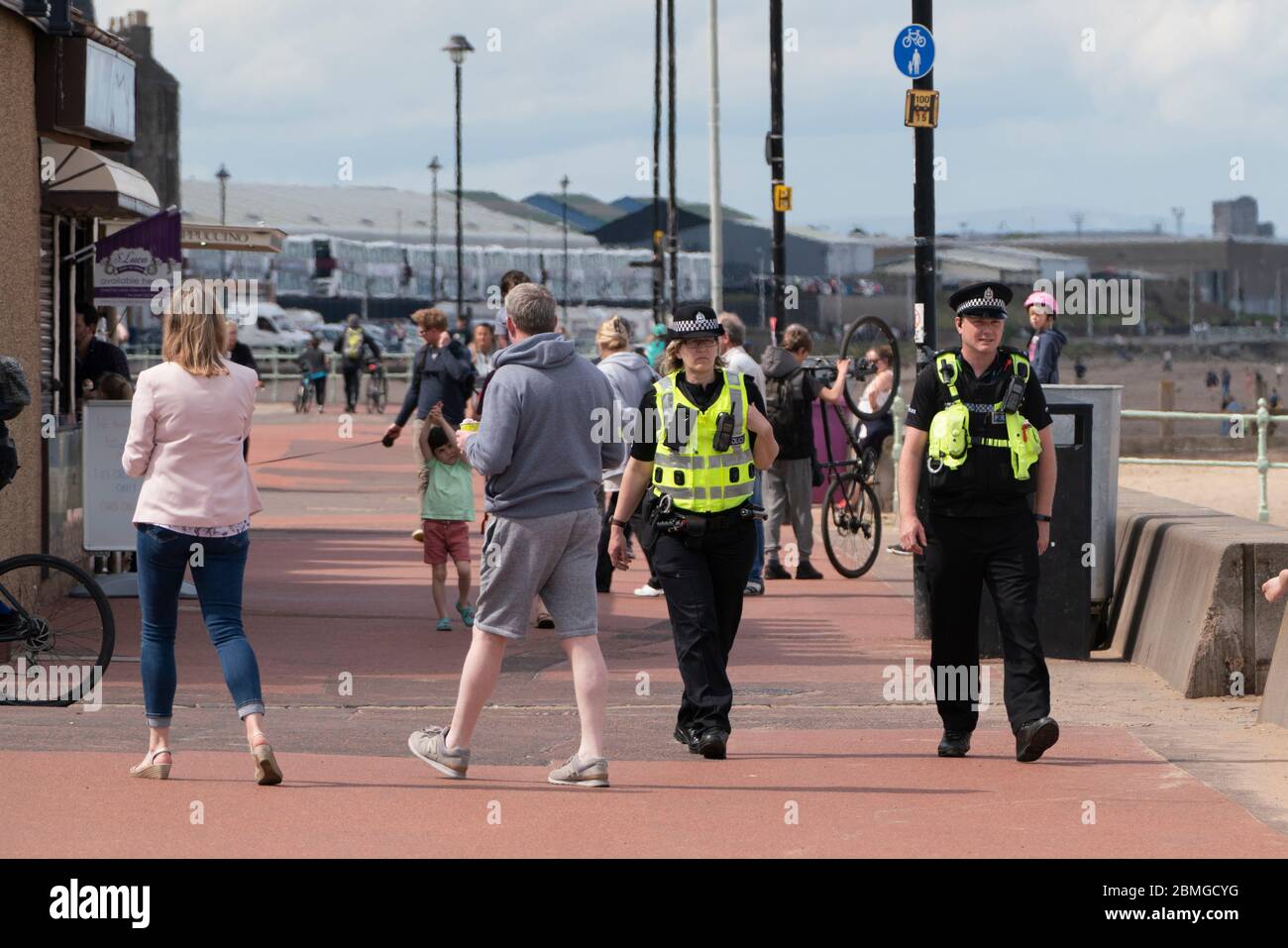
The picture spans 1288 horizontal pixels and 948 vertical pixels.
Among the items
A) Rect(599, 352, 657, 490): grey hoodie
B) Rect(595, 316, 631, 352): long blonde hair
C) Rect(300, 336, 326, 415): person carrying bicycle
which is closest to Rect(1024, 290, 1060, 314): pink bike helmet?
Rect(595, 316, 631, 352): long blonde hair

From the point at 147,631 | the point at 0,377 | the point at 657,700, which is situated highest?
the point at 0,377

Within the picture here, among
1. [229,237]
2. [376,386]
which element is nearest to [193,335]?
[229,237]

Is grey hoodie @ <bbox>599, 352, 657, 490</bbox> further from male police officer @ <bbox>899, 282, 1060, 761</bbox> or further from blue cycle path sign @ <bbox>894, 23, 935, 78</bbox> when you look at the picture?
male police officer @ <bbox>899, 282, 1060, 761</bbox>

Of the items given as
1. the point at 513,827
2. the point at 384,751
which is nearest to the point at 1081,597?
the point at 384,751

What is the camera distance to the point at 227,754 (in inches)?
313

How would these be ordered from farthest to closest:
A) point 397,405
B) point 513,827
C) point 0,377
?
point 397,405, point 0,377, point 513,827

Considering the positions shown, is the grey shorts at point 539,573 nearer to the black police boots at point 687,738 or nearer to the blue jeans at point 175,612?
the blue jeans at point 175,612

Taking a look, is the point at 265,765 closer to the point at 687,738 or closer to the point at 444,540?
the point at 687,738

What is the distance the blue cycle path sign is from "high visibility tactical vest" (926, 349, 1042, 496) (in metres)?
5.90

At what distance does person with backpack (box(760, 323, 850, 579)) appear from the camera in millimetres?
13961

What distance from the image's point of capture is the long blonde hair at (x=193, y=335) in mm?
7215

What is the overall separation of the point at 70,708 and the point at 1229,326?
324 ft

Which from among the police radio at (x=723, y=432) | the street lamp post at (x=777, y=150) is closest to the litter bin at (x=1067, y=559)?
the police radio at (x=723, y=432)
